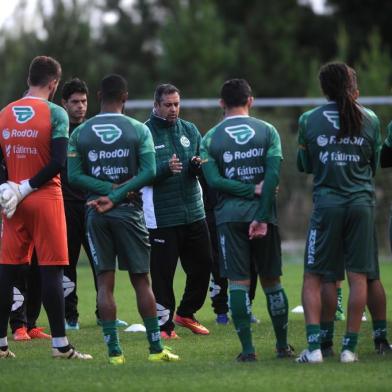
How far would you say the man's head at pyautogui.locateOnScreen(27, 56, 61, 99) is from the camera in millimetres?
8914

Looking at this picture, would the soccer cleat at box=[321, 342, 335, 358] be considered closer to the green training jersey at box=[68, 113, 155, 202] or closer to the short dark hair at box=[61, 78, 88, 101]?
the green training jersey at box=[68, 113, 155, 202]

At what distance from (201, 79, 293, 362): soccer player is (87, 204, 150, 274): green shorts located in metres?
0.65

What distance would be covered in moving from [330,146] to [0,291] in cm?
296

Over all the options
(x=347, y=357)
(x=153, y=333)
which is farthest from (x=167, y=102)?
(x=347, y=357)

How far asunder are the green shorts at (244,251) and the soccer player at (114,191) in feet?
2.07

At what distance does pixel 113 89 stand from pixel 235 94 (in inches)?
38.1

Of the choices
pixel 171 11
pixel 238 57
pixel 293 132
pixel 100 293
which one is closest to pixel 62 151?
pixel 100 293

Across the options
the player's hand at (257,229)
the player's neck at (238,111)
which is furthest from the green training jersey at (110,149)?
the player's hand at (257,229)

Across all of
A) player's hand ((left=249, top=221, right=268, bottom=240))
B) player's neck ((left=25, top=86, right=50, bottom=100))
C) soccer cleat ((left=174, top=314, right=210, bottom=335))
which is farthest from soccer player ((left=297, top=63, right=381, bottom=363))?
soccer cleat ((left=174, top=314, right=210, bottom=335))

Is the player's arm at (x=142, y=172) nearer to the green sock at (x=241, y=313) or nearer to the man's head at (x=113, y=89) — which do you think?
the man's head at (x=113, y=89)

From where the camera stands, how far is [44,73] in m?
8.93

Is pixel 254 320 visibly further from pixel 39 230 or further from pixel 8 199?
A: pixel 8 199

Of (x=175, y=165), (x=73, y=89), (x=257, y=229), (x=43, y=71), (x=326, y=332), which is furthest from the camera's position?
(x=73, y=89)

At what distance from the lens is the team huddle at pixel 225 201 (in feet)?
27.5
